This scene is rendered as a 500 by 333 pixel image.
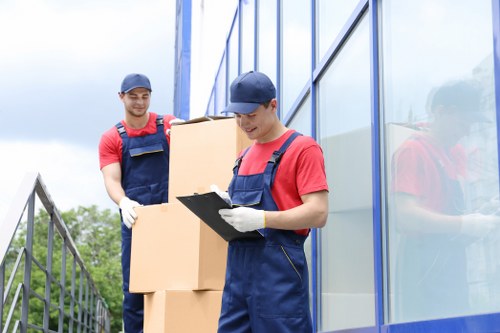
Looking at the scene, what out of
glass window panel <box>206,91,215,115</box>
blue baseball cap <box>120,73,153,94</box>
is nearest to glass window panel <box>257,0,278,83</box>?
blue baseball cap <box>120,73,153,94</box>

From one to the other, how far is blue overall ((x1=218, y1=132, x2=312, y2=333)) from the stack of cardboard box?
0.84 meters

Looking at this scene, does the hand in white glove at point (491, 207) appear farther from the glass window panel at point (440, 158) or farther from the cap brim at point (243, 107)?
the cap brim at point (243, 107)

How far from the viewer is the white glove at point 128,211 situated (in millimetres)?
3779

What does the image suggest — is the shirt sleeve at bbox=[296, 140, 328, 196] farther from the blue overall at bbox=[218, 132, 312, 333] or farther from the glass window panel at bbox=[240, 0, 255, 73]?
the glass window panel at bbox=[240, 0, 255, 73]

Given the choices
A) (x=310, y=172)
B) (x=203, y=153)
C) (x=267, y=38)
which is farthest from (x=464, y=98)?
(x=267, y=38)

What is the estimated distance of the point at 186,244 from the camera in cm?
356

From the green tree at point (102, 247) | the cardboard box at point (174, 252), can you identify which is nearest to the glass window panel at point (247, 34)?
the cardboard box at point (174, 252)

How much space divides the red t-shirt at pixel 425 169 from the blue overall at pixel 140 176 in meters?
1.81

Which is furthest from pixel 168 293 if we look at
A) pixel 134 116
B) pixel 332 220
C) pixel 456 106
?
pixel 456 106

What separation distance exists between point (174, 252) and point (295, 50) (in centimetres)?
167

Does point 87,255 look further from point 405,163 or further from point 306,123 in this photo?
point 405,163

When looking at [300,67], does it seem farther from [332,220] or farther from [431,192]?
[431,192]

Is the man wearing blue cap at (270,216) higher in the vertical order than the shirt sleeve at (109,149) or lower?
lower

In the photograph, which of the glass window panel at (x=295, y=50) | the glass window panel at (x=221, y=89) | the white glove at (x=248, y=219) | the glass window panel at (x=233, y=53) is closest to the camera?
the white glove at (x=248, y=219)
